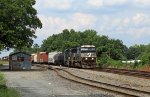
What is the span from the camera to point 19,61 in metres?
58.7

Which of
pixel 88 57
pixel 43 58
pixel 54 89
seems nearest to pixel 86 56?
pixel 88 57

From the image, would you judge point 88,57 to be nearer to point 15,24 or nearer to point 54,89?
point 15,24

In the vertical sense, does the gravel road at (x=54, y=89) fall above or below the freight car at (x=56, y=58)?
below

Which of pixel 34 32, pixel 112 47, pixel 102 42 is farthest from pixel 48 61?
pixel 102 42

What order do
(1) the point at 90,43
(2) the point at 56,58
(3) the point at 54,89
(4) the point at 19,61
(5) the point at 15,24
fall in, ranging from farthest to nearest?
1. (1) the point at 90,43
2. (2) the point at 56,58
3. (5) the point at 15,24
4. (4) the point at 19,61
5. (3) the point at 54,89

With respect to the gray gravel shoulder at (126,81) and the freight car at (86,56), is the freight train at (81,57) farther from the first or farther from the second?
the gray gravel shoulder at (126,81)

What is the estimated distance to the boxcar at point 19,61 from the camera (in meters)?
58.2

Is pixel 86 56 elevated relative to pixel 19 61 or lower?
elevated

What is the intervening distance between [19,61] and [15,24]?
18.2 feet

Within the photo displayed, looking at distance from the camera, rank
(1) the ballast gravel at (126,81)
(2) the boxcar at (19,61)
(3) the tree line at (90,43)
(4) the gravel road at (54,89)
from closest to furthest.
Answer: (4) the gravel road at (54,89), (1) the ballast gravel at (126,81), (2) the boxcar at (19,61), (3) the tree line at (90,43)

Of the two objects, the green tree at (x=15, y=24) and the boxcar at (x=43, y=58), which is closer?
the green tree at (x=15, y=24)

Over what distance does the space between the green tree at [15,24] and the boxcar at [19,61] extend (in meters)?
1.93

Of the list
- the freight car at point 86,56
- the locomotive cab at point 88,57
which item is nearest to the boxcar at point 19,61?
the freight car at point 86,56

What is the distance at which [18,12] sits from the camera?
59.9 metres
